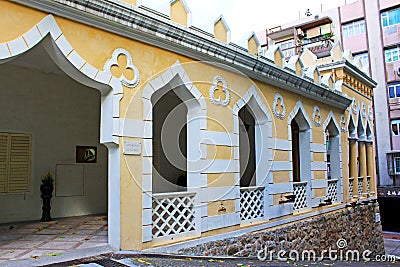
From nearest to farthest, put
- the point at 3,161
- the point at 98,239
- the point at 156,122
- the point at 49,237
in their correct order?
the point at 98,239, the point at 49,237, the point at 3,161, the point at 156,122

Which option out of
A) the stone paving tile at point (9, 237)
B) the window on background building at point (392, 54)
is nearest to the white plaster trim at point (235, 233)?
the stone paving tile at point (9, 237)

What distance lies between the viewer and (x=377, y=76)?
2278 centimetres

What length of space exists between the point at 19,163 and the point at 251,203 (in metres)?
4.73

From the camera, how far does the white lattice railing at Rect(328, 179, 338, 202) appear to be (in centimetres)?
1041

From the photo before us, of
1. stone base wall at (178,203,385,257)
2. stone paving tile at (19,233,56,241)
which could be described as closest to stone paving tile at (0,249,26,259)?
stone paving tile at (19,233,56,241)

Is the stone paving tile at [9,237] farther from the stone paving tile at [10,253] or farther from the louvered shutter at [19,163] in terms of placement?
the louvered shutter at [19,163]

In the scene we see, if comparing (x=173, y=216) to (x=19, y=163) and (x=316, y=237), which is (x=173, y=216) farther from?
(x=316, y=237)

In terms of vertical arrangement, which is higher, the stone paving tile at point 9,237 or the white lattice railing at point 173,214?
the white lattice railing at point 173,214

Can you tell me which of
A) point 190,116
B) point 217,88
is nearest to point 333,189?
point 217,88

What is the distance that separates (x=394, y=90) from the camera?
22188 mm

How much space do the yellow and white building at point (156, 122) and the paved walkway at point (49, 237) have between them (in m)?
0.66

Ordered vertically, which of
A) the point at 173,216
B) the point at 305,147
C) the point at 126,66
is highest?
the point at 126,66

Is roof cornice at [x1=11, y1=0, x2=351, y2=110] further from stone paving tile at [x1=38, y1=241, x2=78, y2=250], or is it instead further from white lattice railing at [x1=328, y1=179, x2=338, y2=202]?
white lattice railing at [x1=328, y1=179, x2=338, y2=202]

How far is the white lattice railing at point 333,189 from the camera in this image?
410 inches
